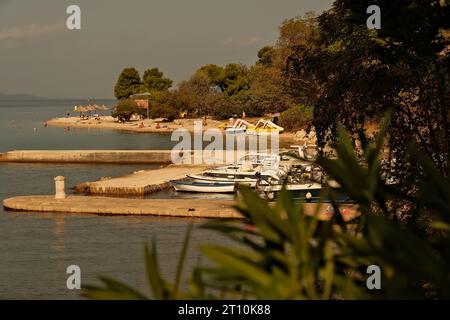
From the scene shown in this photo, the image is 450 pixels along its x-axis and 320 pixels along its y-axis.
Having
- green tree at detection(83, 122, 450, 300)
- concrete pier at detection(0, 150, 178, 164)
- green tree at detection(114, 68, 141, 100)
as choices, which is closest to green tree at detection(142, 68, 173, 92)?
green tree at detection(114, 68, 141, 100)

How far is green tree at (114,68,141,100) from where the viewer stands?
142000mm

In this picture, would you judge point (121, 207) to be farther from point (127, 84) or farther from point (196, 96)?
point (127, 84)

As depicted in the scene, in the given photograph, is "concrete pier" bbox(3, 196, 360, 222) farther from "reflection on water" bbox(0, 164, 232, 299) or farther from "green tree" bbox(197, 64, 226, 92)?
"green tree" bbox(197, 64, 226, 92)

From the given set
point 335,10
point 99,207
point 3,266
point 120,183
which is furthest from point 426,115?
point 120,183

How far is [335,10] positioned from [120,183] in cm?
2871

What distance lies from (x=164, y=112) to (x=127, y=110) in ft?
37.6

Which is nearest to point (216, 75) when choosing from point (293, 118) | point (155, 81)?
point (155, 81)

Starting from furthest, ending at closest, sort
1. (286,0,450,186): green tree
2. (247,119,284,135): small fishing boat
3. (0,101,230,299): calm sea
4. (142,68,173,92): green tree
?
(142,68,173,92): green tree → (247,119,284,135): small fishing boat → (0,101,230,299): calm sea → (286,0,450,186): green tree

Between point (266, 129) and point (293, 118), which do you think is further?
point (266, 129)

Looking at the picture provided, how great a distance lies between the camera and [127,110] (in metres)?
118

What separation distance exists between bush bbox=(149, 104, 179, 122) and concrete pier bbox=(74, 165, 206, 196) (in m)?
61.0

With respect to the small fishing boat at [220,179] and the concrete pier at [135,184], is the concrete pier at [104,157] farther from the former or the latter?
the small fishing boat at [220,179]
